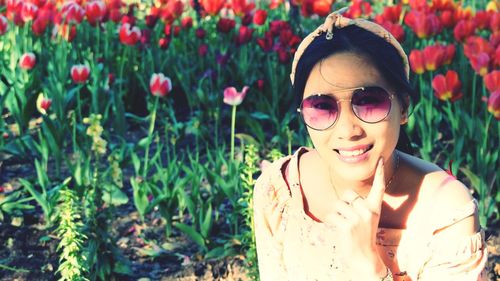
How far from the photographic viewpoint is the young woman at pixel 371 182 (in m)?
1.76

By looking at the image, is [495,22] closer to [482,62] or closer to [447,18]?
[447,18]

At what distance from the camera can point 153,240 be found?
3562mm

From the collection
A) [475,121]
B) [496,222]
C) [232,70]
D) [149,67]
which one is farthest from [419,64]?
[149,67]

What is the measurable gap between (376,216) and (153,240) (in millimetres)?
1969

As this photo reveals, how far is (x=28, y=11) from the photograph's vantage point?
4750 millimetres

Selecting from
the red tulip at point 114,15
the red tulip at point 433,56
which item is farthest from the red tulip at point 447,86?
the red tulip at point 114,15

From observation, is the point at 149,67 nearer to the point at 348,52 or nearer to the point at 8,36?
the point at 8,36

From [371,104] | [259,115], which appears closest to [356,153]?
[371,104]

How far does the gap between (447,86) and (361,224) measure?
2.02m

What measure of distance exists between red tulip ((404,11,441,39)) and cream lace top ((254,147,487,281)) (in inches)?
92.9

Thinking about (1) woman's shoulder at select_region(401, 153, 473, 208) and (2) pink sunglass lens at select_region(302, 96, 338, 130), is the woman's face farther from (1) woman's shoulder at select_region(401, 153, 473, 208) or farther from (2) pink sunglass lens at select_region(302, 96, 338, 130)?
(1) woman's shoulder at select_region(401, 153, 473, 208)

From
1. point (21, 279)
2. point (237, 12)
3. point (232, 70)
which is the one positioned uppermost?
point (237, 12)

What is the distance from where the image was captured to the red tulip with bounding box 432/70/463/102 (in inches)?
141

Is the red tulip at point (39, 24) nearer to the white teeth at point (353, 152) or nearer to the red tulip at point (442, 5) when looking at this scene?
the red tulip at point (442, 5)
